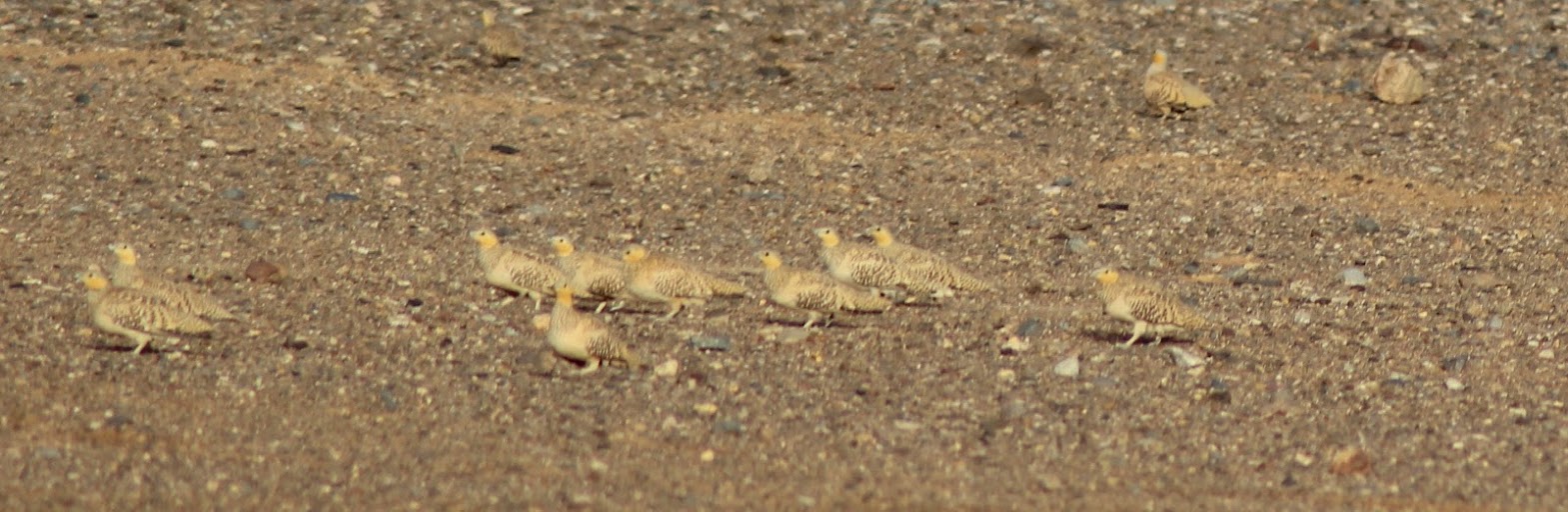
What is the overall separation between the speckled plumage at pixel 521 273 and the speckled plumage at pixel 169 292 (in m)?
1.33

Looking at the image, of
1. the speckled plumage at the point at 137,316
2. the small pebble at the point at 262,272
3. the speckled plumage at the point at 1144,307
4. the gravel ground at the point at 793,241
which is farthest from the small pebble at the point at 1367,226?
the speckled plumage at the point at 137,316

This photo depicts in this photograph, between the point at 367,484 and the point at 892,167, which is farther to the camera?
the point at 892,167

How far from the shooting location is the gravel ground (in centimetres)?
803

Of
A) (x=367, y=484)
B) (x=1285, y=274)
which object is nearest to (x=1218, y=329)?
(x=1285, y=274)

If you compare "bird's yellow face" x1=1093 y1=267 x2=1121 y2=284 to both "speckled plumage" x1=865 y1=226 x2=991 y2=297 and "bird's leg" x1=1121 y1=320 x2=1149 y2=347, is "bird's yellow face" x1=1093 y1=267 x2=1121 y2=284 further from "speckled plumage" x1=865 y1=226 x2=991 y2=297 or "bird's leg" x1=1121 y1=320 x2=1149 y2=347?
"speckled plumage" x1=865 y1=226 x2=991 y2=297

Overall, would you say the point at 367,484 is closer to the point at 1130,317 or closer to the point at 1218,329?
the point at 1130,317

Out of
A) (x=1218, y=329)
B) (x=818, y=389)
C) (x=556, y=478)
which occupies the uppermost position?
(x=556, y=478)

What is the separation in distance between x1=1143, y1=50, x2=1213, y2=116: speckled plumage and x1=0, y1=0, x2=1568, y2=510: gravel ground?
154 millimetres

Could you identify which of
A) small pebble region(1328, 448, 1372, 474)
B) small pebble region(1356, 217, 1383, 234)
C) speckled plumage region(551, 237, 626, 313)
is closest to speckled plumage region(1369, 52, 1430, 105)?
small pebble region(1356, 217, 1383, 234)

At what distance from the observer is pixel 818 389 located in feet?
29.9

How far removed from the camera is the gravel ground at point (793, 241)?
803cm

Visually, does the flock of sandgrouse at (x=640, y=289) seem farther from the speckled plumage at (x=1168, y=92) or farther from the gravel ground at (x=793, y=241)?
the speckled plumage at (x=1168, y=92)

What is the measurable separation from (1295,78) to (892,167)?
166 inches

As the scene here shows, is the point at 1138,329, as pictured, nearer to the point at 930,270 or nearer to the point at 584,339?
the point at 930,270
